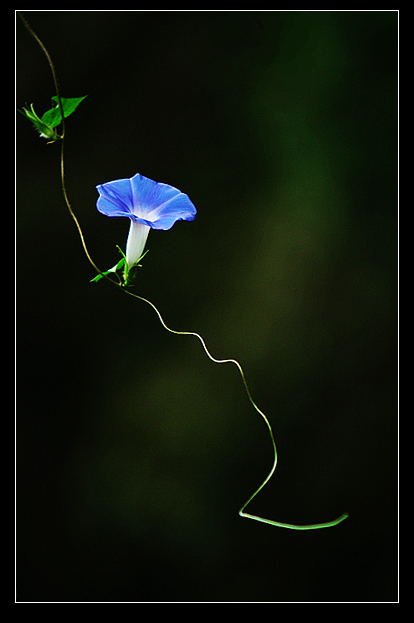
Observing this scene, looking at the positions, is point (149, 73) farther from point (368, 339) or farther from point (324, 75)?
point (368, 339)

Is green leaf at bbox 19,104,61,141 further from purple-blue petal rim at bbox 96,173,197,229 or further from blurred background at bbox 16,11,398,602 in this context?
blurred background at bbox 16,11,398,602

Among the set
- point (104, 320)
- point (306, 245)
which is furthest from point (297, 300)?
point (104, 320)

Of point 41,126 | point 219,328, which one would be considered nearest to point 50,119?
point 41,126

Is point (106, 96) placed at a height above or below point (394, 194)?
above

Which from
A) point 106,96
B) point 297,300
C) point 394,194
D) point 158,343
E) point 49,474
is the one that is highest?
point 106,96

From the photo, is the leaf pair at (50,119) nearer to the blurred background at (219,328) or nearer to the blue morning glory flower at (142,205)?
the blue morning glory flower at (142,205)

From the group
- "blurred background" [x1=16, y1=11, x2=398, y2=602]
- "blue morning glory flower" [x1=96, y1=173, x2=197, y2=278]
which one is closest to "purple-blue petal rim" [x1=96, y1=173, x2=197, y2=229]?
"blue morning glory flower" [x1=96, y1=173, x2=197, y2=278]

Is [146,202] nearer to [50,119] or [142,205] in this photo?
[142,205]
